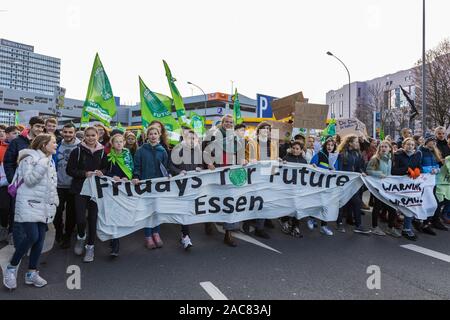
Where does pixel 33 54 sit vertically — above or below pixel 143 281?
above

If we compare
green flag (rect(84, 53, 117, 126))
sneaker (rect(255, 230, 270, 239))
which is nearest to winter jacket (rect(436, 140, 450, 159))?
sneaker (rect(255, 230, 270, 239))

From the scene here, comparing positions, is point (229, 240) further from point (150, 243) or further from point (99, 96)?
point (99, 96)

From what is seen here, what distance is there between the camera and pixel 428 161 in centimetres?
693

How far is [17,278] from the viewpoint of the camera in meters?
4.26

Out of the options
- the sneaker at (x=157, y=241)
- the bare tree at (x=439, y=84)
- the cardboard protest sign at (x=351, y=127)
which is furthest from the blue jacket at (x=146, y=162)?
the bare tree at (x=439, y=84)

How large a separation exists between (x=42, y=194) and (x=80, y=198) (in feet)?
3.48

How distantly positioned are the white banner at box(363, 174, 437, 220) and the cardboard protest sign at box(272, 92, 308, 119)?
2.78 metres

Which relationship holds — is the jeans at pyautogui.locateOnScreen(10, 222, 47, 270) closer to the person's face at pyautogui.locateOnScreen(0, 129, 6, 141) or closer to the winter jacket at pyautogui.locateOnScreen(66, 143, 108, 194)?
the winter jacket at pyautogui.locateOnScreen(66, 143, 108, 194)

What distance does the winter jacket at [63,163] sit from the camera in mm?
5422

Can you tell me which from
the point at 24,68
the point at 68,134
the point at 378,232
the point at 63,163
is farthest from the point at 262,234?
the point at 24,68

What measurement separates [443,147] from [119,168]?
6.37 m

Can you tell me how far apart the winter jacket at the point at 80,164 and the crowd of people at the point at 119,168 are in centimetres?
1

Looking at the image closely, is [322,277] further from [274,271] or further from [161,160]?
[161,160]
